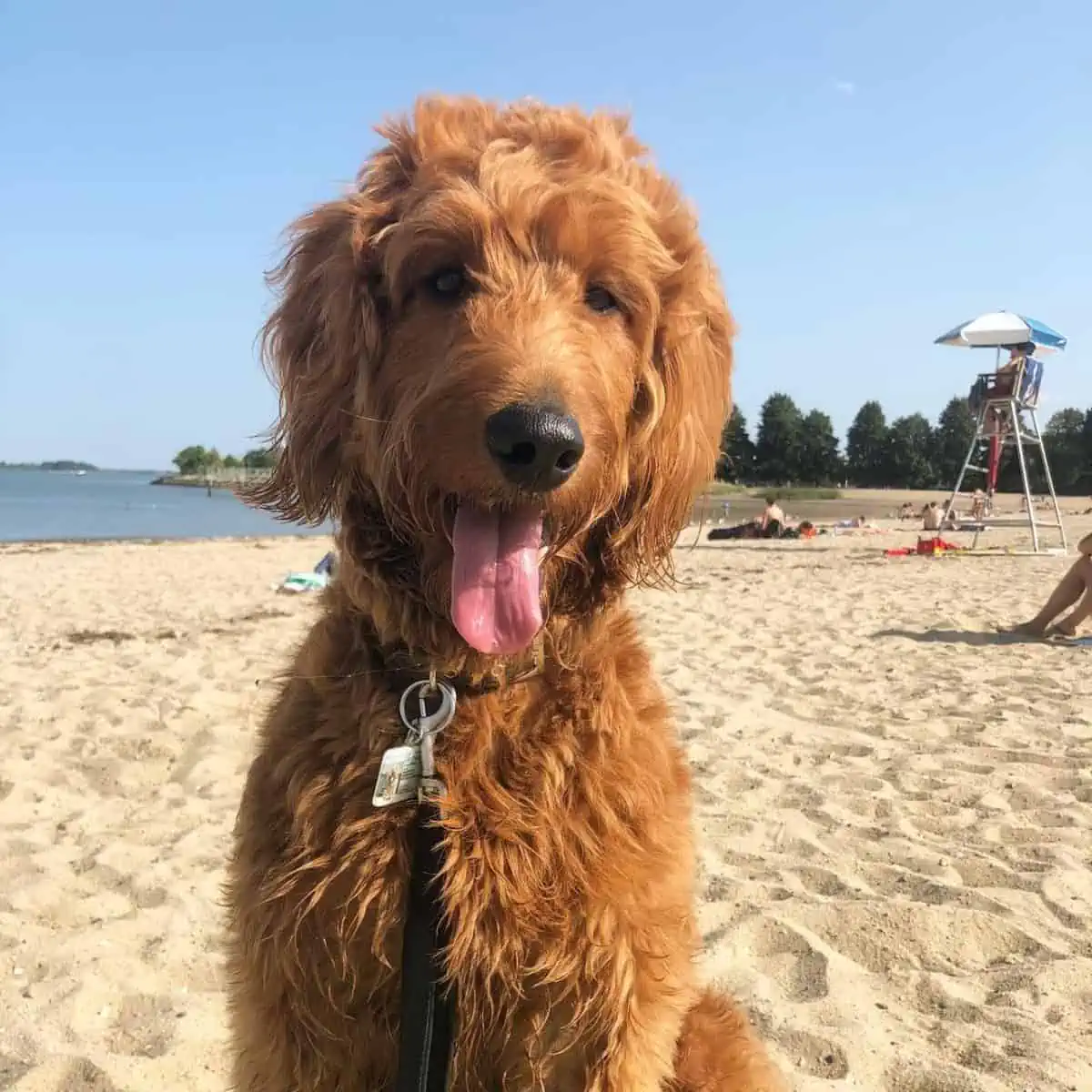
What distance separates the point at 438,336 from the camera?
201 cm

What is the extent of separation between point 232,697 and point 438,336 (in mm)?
5332

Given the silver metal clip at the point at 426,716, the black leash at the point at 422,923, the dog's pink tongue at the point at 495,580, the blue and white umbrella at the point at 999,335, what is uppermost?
the blue and white umbrella at the point at 999,335

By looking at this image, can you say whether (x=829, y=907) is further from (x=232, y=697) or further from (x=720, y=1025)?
(x=232, y=697)

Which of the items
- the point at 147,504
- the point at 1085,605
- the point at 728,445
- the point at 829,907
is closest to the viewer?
the point at 728,445

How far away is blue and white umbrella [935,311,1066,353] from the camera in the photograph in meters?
17.5

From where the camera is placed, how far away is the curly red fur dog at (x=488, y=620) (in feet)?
6.27

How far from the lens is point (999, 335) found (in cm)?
1762

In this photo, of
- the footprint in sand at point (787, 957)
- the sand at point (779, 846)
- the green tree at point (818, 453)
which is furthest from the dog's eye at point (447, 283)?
the green tree at point (818, 453)

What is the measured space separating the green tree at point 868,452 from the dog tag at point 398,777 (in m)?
82.8

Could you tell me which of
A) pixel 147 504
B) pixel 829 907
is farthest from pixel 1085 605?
pixel 147 504

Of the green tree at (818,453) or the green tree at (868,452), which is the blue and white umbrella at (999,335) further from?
the green tree at (868,452)

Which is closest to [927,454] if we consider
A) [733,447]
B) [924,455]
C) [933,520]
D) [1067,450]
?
[924,455]

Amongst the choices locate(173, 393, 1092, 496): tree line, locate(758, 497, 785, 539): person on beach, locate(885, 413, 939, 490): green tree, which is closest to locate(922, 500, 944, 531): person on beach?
locate(758, 497, 785, 539): person on beach

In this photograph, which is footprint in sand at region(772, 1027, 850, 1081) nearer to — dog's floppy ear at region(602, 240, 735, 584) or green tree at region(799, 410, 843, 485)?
dog's floppy ear at region(602, 240, 735, 584)
